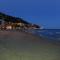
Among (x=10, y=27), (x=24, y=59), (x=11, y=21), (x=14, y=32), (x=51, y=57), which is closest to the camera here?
(x=24, y=59)

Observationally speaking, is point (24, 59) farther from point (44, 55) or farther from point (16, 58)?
point (44, 55)

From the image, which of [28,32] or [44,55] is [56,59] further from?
[28,32]

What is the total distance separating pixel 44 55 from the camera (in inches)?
219

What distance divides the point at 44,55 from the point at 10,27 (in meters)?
5.22

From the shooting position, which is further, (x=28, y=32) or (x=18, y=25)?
(x=28, y=32)

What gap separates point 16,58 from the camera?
5.04 m

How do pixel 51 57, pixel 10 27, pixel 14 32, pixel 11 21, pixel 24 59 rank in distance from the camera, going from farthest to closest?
pixel 14 32, pixel 10 27, pixel 11 21, pixel 51 57, pixel 24 59

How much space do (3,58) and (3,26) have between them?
19.3 ft

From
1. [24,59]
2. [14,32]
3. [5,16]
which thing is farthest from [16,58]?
[14,32]

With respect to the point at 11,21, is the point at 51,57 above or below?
below

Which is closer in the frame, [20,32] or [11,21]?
[11,21]

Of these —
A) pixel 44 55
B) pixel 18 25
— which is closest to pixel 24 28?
pixel 18 25

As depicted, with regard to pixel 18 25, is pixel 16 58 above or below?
below

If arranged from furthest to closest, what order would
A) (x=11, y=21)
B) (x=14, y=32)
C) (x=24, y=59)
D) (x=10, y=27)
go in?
1. (x=14, y=32)
2. (x=10, y=27)
3. (x=11, y=21)
4. (x=24, y=59)
